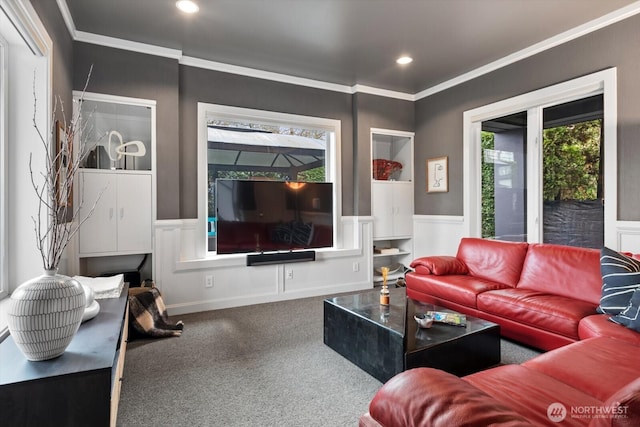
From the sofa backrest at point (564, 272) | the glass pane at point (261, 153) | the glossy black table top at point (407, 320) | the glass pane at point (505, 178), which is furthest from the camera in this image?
the glass pane at point (261, 153)

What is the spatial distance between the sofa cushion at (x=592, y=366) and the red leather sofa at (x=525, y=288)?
1.20 feet

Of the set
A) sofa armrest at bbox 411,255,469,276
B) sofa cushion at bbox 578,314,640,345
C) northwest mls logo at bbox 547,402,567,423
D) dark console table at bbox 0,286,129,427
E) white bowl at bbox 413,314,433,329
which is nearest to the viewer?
northwest mls logo at bbox 547,402,567,423

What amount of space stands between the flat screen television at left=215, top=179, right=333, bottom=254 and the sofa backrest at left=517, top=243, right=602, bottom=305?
89.2 inches

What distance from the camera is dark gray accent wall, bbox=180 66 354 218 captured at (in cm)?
387

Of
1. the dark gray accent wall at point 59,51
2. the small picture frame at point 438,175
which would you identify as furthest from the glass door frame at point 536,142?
the dark gray accent wall at point 59,51

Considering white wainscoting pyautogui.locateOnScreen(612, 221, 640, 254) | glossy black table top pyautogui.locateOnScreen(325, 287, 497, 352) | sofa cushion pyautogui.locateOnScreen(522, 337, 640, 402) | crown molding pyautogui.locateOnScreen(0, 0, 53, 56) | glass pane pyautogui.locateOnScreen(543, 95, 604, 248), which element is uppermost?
crown molding pyautogui.locateOnScreen(0, 0, 53, 56)

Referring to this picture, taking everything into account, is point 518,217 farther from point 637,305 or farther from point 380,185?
point 637,305

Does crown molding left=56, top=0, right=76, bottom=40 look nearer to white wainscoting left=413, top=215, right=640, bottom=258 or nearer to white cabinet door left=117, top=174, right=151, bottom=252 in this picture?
white cabinet door left=117, top=174, right=151, bottom=252

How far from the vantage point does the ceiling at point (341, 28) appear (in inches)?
114

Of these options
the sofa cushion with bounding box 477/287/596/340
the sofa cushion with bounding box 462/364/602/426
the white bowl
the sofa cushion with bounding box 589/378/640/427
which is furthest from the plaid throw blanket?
the sofa cushion with bounding box 589/378/640/427

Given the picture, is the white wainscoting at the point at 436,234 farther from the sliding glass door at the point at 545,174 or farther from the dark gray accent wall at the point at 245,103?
the dark gray accent wall at the point at 245,103

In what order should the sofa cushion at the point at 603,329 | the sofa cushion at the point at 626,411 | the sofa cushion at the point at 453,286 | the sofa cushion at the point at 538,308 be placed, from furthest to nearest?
the sofa cushion at the point at 453,286 → the sofa cushion at the point at 538,308 → the sofa cushion at the point at 603,329 → the sofa cushion at the point at 626,411

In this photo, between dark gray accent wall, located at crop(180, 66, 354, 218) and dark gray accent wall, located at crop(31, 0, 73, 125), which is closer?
dark gray accent wall, located at crop(31, 0, 73, 125)

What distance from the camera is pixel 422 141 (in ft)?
16.8
